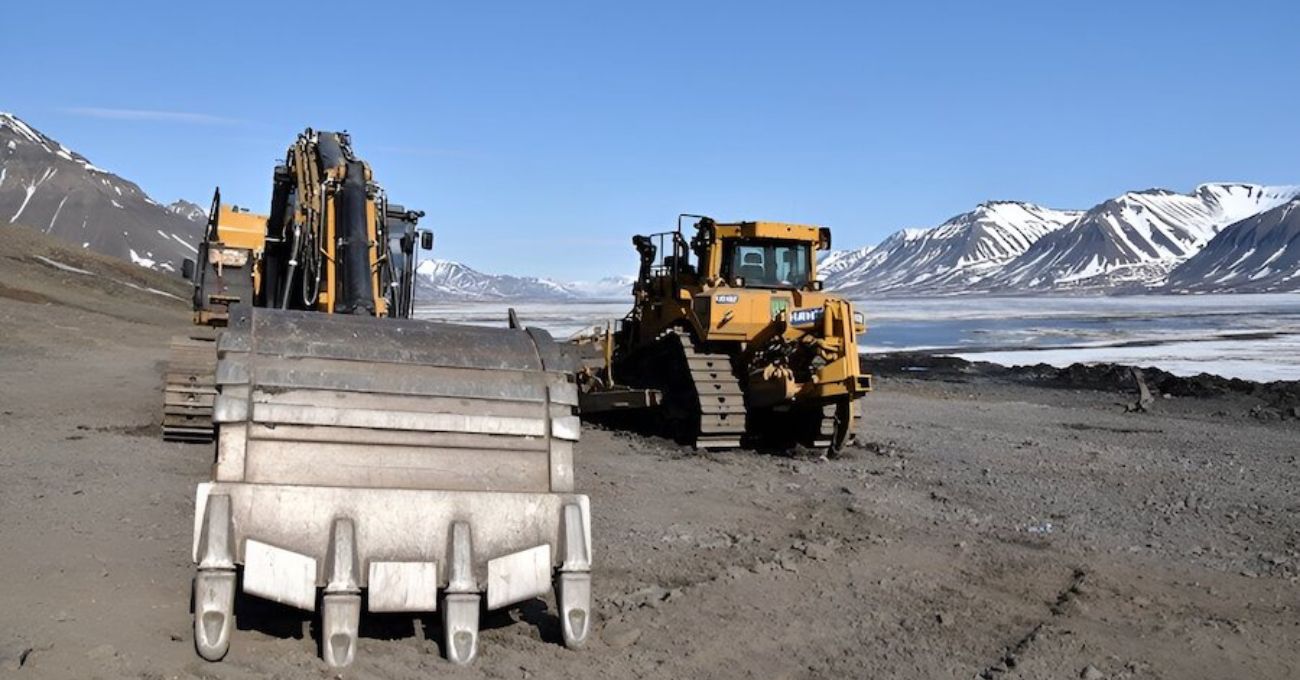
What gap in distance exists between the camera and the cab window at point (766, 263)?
15867 millimetres

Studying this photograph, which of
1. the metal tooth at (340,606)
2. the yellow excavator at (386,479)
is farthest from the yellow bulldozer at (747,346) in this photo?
the metal tooth at (340,606)

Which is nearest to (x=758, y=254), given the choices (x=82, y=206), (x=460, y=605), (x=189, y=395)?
(x=189, y=395)

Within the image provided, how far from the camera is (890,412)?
2091cm

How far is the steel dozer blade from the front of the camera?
5.86 meters

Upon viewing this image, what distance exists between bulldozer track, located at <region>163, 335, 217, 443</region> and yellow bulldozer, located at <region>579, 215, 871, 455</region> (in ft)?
17.5

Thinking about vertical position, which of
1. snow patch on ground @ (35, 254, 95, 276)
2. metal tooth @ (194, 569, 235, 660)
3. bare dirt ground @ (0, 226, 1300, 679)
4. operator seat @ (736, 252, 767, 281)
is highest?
snow patch on ground @ (35, 254, 95, 276)

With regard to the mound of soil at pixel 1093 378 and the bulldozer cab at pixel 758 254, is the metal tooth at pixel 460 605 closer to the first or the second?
the bulldozer cab at pixel 758 254

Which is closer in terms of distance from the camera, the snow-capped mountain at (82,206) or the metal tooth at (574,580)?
the metal tooth at (574,580)

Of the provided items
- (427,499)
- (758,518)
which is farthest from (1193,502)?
(427,499)

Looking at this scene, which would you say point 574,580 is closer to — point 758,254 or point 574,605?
point 574,605

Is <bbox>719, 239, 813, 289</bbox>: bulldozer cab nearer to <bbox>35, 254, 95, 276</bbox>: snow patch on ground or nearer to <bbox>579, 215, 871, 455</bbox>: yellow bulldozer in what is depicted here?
<bbox>579, 215, 871, 455</bbox>: yellow bulldozer

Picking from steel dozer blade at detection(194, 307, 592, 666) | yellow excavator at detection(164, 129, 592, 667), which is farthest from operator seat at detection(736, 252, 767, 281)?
steel dozer blade at detection(194, 307, 592, 666)

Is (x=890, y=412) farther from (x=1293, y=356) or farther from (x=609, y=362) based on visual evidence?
(x=1293, y=356)

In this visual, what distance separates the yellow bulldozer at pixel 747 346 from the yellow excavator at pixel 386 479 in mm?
7929
